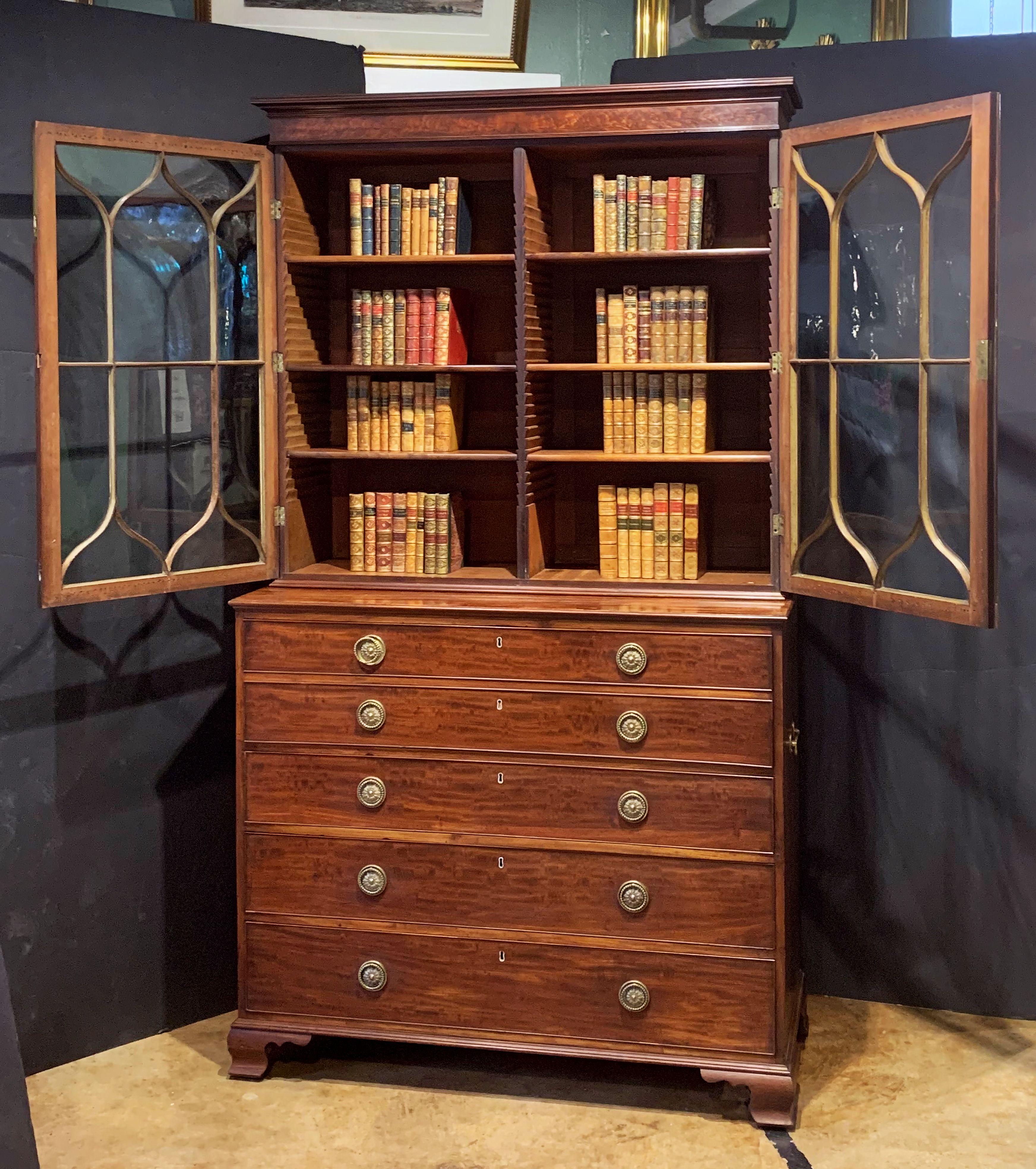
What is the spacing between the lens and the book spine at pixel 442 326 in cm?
346

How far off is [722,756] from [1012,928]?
1124 millimetres

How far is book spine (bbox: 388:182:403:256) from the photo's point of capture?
345cm

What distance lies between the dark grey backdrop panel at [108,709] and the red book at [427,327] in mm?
663

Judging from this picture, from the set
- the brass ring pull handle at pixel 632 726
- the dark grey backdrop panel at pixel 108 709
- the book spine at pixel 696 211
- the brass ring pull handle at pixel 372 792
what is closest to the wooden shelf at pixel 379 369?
the book spine at pixel 696 211

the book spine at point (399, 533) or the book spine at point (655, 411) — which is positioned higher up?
the book spine at point (655, 411)

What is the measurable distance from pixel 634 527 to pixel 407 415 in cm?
65

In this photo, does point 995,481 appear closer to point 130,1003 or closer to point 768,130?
point 768,130

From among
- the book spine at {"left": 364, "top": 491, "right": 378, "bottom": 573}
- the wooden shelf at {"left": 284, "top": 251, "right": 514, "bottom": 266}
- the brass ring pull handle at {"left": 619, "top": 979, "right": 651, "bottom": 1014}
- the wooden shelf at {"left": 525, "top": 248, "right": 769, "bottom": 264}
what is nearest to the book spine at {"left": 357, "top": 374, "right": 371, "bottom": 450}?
the book spine at {"left": 364, "top": 491, "right": 378, "bottom": 573}

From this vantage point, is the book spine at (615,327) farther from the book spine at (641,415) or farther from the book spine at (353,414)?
the book spine at (353,414)

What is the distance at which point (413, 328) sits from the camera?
3486 mm

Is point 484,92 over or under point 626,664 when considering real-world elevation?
over

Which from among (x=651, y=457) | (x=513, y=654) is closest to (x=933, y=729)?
(x=651, y=457)

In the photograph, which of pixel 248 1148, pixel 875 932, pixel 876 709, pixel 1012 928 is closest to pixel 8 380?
pixel 248 1148

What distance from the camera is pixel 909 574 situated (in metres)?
2.93
